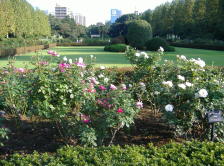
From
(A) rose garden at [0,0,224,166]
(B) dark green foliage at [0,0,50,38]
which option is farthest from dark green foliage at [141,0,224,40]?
(A) rose garden at [0,0,224,166]

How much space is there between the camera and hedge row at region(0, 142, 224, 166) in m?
2.74

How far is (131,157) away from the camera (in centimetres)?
282

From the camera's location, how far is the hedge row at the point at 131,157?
274cm

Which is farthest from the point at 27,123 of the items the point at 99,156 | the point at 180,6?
the point at 180,6

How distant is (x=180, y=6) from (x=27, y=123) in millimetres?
45137

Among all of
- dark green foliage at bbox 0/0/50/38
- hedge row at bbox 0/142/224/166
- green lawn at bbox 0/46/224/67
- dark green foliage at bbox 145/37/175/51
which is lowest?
hedge row at bbox 0/142/224/166

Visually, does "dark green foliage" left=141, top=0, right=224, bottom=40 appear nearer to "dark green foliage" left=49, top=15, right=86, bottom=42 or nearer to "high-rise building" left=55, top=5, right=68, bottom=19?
"dark green foliage" left=49, top=15, right=86, bottom=42

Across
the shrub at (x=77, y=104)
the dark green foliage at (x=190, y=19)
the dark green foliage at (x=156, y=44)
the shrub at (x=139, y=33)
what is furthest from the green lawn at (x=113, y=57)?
the dark green foliage at (x=190, y=19)

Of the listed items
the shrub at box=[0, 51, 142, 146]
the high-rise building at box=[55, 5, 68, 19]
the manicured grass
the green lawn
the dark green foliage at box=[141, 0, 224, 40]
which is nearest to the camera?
the shrub at box=[0, 51, 142, 146]

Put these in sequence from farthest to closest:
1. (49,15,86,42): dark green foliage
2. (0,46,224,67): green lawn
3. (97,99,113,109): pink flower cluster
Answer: (49,15,86,42): dark green foliage < (0,46,224,67): green lawn < (97,99,113,109): pink flower cluster

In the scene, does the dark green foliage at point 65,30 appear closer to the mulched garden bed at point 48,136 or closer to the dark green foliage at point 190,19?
the dark green foliage at point 190,19

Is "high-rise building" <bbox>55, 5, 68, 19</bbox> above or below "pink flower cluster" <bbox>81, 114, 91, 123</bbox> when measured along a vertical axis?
above

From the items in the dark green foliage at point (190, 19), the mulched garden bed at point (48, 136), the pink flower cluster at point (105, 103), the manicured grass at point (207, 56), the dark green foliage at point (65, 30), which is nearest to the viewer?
the pink flower cluster at point (105, 103)

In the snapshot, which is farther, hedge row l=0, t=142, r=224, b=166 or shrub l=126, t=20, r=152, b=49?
shrub l=126, t=20, r=152, b=49
